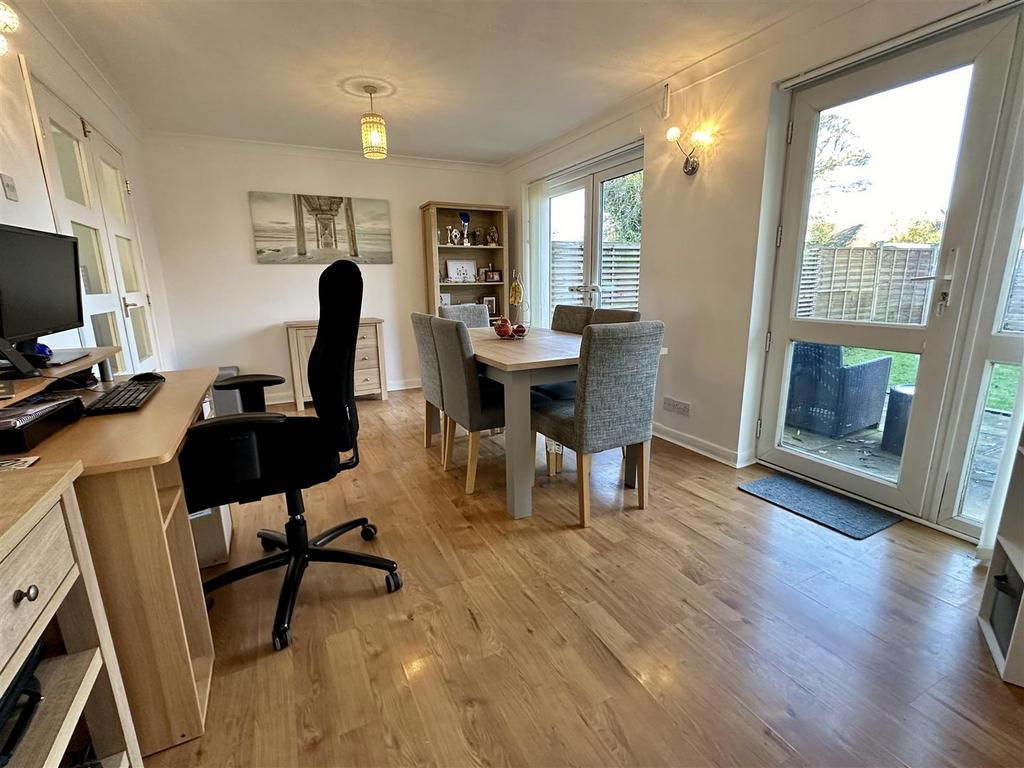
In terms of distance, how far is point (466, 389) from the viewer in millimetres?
2305

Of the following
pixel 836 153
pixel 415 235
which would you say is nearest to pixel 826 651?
pixel 836 153

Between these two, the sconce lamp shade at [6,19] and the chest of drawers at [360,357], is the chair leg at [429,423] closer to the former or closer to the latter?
the chest of drawers at [360,357]

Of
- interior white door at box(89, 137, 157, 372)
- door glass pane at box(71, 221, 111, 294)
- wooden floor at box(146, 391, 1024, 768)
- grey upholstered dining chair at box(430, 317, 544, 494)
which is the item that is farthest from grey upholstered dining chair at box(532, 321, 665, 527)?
interior white door at box(89, 137, 157, 372)

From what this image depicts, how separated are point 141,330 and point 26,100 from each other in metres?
1.73

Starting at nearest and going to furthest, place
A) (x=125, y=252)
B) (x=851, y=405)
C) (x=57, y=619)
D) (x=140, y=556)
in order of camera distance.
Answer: (x=57, y=619) → (x=140, y=556) → (x=851, y=405) → (x=125, y=252)

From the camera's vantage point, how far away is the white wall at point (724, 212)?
2.17 metres

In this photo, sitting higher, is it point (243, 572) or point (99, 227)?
point (99, 227)

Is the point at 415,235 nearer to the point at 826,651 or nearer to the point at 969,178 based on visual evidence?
the point at 969,178

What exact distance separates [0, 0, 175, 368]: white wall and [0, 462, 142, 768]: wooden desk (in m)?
1.41

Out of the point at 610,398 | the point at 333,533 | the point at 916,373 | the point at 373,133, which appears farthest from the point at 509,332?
the point at 916,373

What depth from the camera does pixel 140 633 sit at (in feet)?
3.44

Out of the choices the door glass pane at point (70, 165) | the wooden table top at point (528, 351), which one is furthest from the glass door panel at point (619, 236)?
the door glass pane at point (70, 165)

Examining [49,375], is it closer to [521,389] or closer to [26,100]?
[26,100]

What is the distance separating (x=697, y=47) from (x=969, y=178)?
1457 millimetres
